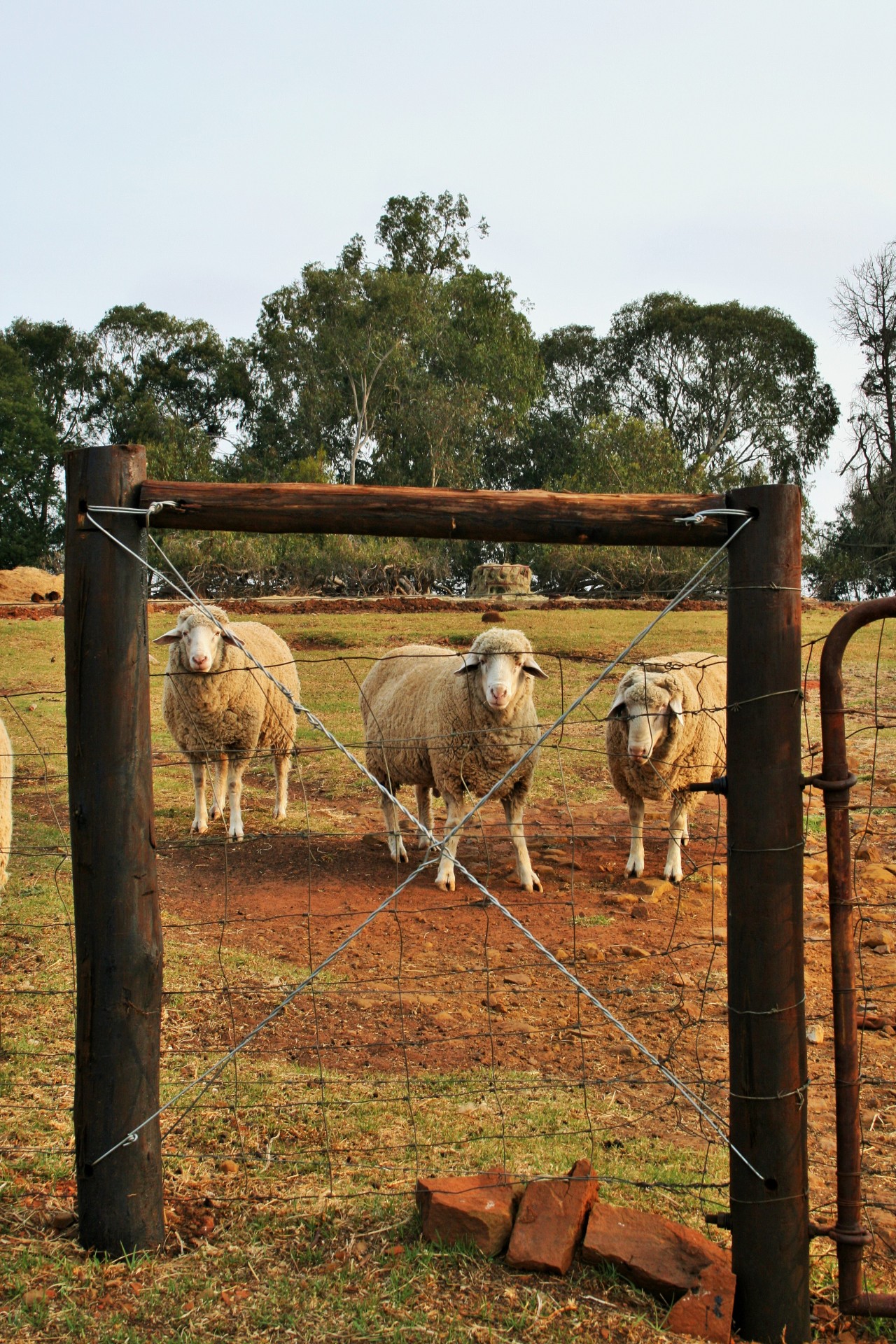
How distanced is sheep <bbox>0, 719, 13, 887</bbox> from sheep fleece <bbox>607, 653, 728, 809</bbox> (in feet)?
12.8

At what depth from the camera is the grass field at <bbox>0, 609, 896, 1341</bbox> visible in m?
2.75

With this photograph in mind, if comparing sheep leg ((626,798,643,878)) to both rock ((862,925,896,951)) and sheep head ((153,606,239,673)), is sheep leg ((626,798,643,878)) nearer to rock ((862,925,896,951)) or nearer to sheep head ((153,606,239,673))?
rock ((862,925,896,951))

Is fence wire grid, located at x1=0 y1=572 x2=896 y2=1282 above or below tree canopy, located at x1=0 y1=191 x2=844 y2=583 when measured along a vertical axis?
below

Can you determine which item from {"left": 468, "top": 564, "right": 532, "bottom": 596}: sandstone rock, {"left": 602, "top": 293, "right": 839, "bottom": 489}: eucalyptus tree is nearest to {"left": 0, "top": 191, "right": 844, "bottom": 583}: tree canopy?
{"left": 602, "top": 293, "right": 839, "bottom": 489}: eucalyptus tree

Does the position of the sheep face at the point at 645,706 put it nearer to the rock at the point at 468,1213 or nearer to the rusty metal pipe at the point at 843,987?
the rusty metal pipe at the point at 843,987

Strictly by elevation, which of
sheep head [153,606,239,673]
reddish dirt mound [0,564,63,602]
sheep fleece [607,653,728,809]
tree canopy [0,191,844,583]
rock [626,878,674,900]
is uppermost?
tree canopy [0,191,844,583]

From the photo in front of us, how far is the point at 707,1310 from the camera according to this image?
268 centimetres

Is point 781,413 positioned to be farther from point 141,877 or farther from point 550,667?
point 141,877

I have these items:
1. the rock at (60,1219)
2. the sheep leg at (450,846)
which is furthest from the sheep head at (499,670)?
the rock at (60,1219)

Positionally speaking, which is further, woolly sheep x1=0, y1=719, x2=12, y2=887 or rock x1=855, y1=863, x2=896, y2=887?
rock x1=855, y1=863, x2=896, y2=887

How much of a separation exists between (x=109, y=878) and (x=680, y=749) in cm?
559

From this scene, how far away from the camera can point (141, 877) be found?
Result: 2.96 metres

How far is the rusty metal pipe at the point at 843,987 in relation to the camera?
9.16 ft

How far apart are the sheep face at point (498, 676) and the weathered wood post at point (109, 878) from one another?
4.28 meters
